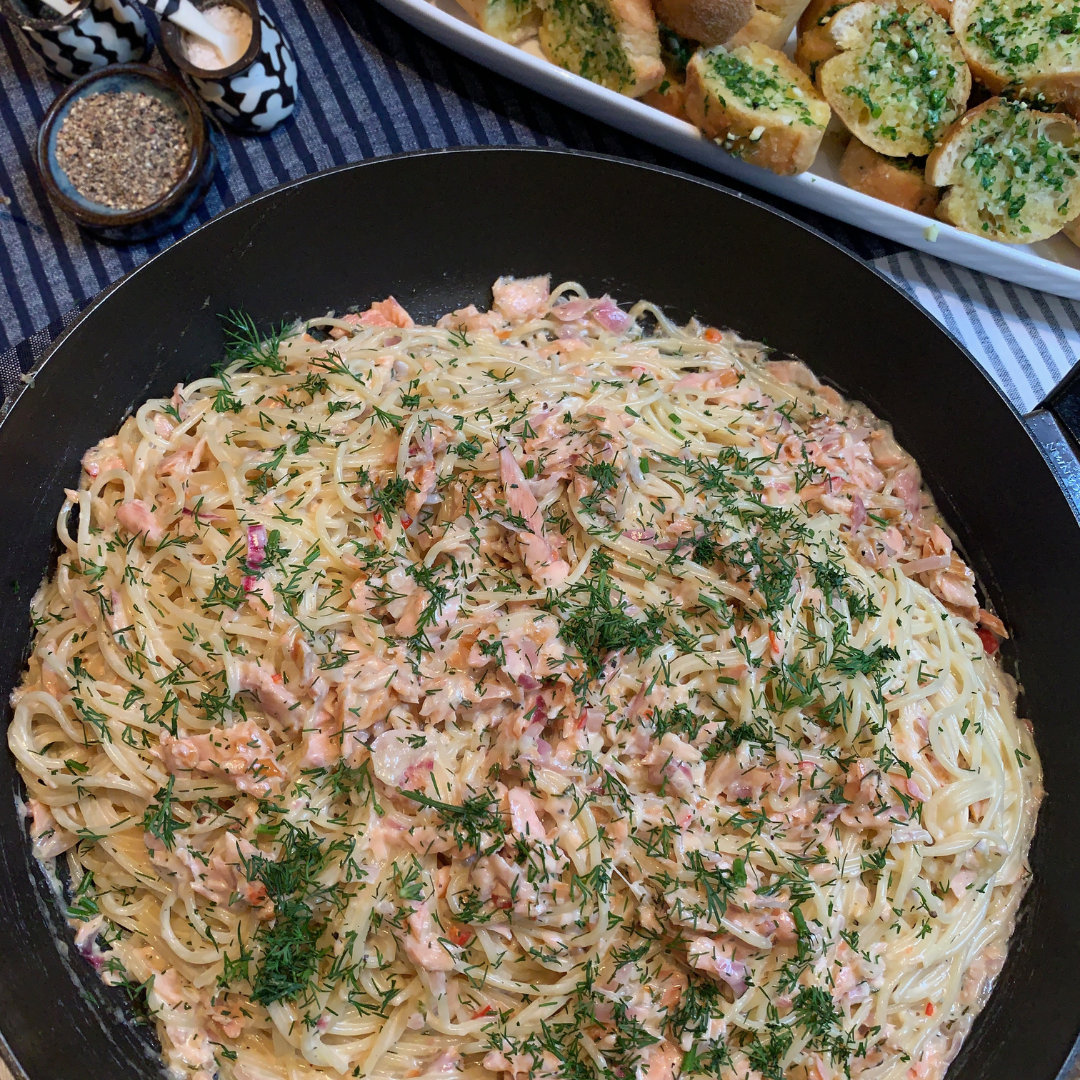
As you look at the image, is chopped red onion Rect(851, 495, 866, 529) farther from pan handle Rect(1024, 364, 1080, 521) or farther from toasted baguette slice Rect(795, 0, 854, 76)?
toasted baguette slice Rect(795, 0, 854, 76)

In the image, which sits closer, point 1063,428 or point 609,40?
point 1063,428

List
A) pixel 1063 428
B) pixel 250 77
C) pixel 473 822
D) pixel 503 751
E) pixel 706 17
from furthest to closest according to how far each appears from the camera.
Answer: pixel 250 77 < pixel 706 17 < pixel 1063 428 < pixel 503 751 < pixel 473 822

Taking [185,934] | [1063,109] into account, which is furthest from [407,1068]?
[1063,109]

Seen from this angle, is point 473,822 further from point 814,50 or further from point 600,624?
point 814,50

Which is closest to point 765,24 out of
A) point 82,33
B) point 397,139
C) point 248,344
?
point 397,139

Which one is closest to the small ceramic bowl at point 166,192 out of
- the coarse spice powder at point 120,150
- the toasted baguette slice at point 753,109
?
the coarse spice powder at point 120,150

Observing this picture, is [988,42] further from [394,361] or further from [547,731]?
[547,731]

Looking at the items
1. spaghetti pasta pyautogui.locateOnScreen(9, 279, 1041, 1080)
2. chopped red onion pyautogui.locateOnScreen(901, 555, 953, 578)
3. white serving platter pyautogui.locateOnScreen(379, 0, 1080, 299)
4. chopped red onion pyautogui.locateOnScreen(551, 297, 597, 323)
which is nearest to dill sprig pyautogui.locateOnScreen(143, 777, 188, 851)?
spaghetti pasta pyautogui.locateOnScreen(9, 279, 1041, 1080)
